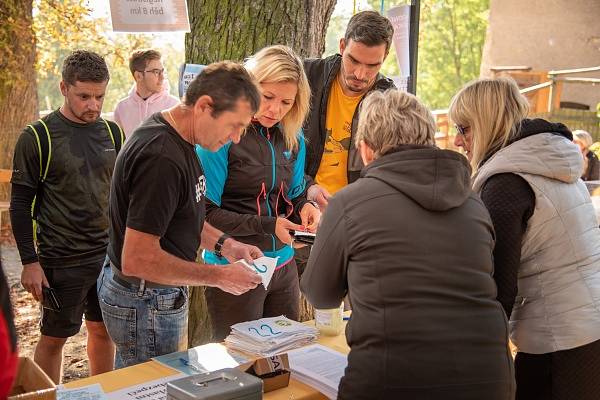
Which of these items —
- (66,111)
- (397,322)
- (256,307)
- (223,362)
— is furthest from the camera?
(66,111)

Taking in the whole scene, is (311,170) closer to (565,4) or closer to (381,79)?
(381,79)

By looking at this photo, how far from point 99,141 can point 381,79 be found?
1.41 metres

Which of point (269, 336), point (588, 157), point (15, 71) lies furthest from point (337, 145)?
→ point (15, 71)

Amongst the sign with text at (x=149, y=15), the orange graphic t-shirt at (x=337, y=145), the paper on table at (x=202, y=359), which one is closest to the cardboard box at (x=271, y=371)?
the paper on table at (x=202, y=359)

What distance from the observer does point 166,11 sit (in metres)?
3.38

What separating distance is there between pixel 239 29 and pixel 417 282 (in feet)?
7.66

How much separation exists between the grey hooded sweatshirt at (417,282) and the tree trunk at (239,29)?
2.02 m

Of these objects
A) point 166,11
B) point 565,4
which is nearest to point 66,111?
point 166,11

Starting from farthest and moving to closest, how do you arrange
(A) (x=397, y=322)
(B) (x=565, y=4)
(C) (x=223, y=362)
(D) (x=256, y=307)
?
(B) (x=565, y=4) < (D) (x=256, y=307) < (C) (x=223, y=362) < (A) (x=397, y=322)

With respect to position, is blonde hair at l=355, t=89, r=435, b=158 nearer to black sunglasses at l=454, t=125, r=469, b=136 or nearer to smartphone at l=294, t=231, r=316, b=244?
black sunglasses at l=454, t=125, r=469, b=136

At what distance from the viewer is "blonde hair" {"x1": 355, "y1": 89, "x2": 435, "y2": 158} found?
1983 mm

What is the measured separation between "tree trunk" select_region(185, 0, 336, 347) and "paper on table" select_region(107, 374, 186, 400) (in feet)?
5.34

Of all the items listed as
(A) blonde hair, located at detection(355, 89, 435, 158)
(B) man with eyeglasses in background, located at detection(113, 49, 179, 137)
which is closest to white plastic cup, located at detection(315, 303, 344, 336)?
(A) blonde hair, located at detection(355, 89, 435, 158)

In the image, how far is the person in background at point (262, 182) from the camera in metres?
2.79
